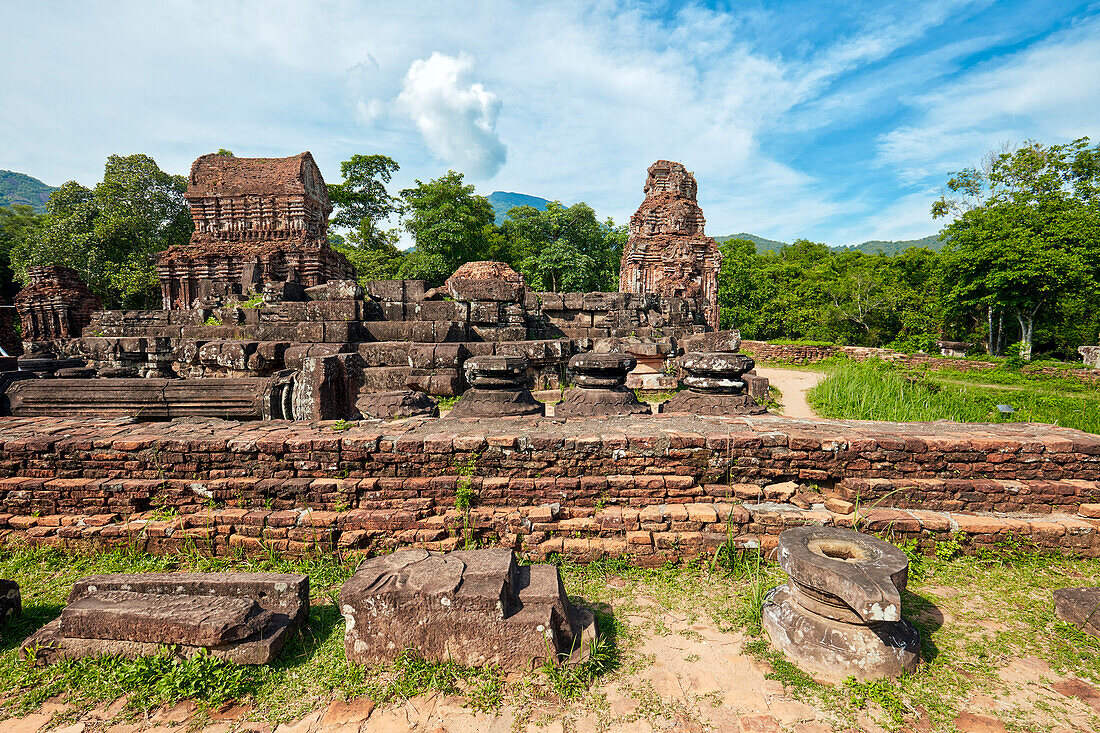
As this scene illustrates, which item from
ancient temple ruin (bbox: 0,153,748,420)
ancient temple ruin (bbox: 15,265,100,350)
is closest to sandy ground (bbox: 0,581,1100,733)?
ancient temple ruin (bbox: 0,153,748,420)

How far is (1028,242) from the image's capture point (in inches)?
631

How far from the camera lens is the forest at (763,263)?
16.7 metres

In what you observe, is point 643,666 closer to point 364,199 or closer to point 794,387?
point 794,387

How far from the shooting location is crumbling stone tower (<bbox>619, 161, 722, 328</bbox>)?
21.9 m

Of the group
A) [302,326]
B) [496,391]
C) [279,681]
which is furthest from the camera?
[302,326]

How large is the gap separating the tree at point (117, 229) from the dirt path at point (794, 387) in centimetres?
2877

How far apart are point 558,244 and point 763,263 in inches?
787

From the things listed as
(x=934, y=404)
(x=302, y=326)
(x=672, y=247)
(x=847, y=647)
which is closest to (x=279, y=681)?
(x=847, y=647)

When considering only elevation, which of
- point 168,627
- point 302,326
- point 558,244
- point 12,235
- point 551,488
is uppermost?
point 12,235

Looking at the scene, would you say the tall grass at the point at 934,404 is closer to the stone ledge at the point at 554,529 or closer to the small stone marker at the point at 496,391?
the stone ledge at the point at 554,529

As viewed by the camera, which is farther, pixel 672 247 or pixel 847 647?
pixel 672 247

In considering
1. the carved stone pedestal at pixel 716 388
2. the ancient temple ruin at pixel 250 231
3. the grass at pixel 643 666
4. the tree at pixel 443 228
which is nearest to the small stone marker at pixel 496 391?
the carved stone pedestal at pixel 716 388

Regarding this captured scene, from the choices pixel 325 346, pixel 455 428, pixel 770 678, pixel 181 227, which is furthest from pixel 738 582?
pixel 181 227

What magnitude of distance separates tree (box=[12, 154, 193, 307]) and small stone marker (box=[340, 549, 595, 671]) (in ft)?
91.9
